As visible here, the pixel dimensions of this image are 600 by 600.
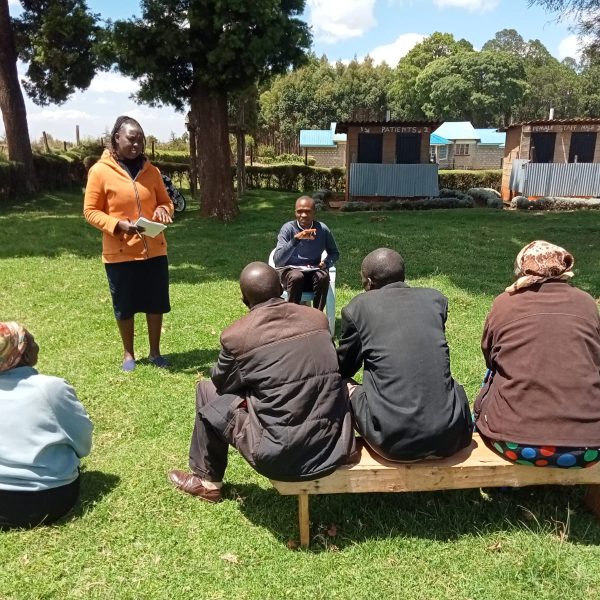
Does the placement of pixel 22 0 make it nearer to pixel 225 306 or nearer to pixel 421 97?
pixel 225 306

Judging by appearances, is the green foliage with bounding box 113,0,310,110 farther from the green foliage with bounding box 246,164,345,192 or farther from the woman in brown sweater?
the green foliage with bounding box 246,164,345,192

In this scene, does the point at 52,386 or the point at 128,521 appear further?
the point at 128,521

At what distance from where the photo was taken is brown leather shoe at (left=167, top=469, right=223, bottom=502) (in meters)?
3.37

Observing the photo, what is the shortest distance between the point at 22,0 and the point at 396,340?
21083mm

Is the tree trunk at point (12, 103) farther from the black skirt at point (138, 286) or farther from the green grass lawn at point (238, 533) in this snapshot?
the black skirt at point (138, 286)

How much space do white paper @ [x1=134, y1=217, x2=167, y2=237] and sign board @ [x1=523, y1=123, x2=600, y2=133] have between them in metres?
19.1

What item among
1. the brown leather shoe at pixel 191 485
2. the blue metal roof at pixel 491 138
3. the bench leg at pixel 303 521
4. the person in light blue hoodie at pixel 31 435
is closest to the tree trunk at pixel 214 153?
the brown leather shoe at pixel 191 485

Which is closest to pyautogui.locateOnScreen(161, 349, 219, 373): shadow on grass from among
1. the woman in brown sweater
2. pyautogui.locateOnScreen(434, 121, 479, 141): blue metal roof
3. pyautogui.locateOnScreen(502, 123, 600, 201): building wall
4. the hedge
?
the woman in brown sweater

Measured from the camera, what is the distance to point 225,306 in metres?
7.33

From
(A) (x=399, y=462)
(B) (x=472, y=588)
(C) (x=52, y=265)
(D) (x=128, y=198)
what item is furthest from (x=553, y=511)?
(C) (x=52, y=265)

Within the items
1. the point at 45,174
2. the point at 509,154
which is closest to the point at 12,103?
the point at 45,174

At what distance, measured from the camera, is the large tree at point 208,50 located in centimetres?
A: 1248

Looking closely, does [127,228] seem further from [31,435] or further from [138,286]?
[31,435]

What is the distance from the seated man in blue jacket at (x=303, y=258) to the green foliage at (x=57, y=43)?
48.9ft
